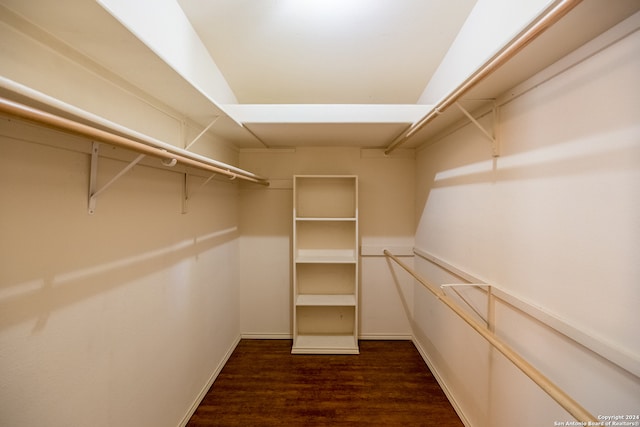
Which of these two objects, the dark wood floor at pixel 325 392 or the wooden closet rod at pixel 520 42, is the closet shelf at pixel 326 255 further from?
the wooden closet rod at pixel 520 42

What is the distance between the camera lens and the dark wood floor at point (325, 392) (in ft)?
5.85

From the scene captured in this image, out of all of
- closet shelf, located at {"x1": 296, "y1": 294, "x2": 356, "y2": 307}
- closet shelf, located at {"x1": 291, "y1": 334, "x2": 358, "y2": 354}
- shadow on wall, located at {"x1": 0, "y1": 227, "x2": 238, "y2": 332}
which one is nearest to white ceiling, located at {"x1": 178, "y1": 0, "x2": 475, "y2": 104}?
shadow on wall, located at {"x1": 0, "y1": 227, "x2": 238, "y2": 332}

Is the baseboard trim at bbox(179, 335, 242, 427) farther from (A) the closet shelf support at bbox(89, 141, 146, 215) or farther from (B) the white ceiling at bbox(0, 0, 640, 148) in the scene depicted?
(B) the white ceiling at bbox(0, 0, 640, 148)

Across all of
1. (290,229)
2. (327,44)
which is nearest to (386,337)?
(290,229)

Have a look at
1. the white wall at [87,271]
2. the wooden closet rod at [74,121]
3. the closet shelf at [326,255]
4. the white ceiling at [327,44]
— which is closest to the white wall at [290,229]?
the closet shelf at [326,255]

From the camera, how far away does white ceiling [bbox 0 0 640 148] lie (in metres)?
0.79

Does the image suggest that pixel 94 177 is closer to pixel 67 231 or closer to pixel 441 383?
pixel 67 231

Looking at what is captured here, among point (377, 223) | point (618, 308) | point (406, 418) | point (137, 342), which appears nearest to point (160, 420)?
point (137, 342)

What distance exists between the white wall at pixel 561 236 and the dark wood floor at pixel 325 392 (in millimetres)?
401

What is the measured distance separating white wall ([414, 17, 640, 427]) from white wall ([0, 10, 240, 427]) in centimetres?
176

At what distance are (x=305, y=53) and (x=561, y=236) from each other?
1.92m

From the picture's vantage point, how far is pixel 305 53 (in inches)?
77.4

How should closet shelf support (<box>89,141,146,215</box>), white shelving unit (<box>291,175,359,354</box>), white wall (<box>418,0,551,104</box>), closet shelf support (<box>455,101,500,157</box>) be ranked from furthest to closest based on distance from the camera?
white shelving unit (<box>291,175,359,354</box>)
closet shelf support (<box>455,101,500,157</box>)
white wall (<box>418,0,551,104</box>)
closet shelf support (<box>89,141,146,215</box>)

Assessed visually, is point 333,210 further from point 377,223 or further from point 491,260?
point 491,260
